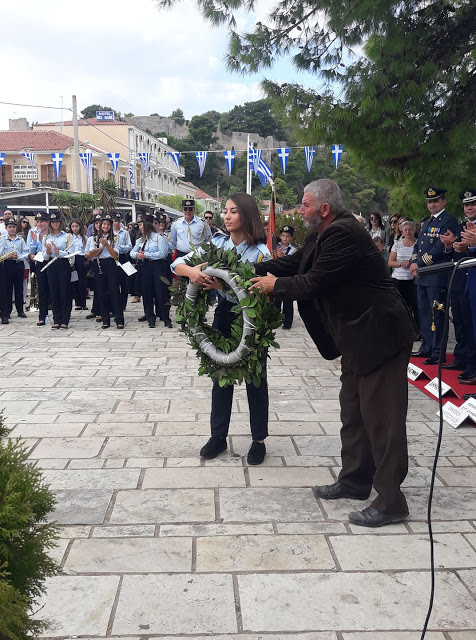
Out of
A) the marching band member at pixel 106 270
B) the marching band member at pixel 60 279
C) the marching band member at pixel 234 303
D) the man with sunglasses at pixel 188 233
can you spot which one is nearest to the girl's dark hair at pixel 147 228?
the man with sunglasses at pixel 188 233

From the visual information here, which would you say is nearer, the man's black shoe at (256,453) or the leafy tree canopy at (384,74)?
the man's black shoe at (256,453)

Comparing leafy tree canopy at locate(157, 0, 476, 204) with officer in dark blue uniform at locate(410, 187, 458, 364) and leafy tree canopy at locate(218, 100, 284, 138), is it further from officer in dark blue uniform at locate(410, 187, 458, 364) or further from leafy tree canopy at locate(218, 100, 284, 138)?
leafy tree canopy at locate(218, 100, 284, 138)

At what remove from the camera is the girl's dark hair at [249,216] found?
14.3 ft

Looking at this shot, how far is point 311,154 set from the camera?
68.8ft

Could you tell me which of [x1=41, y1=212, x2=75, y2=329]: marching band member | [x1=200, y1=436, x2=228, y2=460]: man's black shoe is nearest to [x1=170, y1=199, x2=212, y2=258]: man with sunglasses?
[x1=41, y1=212, x2=75, y2=329]: marching band member

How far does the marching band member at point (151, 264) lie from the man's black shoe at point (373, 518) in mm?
7727

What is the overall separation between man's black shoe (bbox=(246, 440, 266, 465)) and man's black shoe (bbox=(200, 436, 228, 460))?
248mm

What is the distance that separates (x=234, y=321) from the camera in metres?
4.36

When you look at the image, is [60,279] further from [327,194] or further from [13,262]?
[327,194]

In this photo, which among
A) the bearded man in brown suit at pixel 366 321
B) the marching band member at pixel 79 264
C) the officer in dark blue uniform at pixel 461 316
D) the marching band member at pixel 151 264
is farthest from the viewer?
the marching band member at pixel 79 264

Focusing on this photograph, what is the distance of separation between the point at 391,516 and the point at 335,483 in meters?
0.50

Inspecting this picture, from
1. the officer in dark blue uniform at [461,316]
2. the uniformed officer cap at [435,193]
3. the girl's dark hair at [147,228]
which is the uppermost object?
the uniformed officer cap at [435,193]

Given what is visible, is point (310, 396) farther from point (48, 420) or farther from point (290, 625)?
point (290, 625)

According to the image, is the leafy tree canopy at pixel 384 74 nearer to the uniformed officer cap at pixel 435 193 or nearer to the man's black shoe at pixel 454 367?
the uniformed officer cap at pixel 435 193
